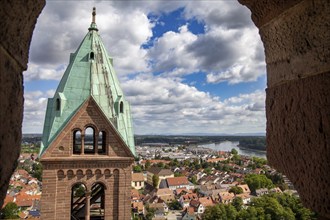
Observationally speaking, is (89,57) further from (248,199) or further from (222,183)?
(222,183)

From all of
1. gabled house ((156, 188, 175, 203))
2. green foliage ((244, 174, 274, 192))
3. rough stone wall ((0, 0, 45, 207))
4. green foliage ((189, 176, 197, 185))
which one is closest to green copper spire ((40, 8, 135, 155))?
rough stone wall ((0, 0, 45, 207))

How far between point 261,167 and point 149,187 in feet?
144

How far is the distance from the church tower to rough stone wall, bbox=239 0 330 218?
7702mm

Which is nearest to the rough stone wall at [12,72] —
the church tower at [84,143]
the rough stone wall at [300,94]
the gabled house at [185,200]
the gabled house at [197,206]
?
the rough stone wall at [300,94]

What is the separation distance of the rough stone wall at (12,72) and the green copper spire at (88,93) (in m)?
7.74

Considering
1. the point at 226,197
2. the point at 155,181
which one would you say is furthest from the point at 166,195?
the point at 155,181

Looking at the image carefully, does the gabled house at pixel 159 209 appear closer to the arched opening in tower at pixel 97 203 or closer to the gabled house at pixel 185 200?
the gabled house at pixel 185 200

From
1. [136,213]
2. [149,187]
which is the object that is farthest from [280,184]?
[136,213]

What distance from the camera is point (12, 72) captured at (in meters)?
1.33

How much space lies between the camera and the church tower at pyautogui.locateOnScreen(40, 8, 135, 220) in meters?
8.62

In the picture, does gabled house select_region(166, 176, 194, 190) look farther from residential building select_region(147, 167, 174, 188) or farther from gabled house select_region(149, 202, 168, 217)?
gabled house select_region(149, 202, 168, 217)

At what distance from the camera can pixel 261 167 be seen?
341 ft

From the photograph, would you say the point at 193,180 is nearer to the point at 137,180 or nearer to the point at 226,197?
the point at 137,180

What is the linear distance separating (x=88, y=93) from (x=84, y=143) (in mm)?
1506
